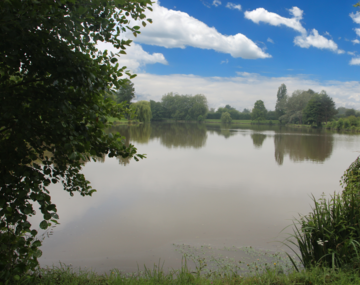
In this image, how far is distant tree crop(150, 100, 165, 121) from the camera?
76181 mm

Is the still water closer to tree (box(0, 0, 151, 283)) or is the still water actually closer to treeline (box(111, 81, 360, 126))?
tree (box(0, 0, 151, 283))

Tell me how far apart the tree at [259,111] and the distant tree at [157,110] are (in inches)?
1121

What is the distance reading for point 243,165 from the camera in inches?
457

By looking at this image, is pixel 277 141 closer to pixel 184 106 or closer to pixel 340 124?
pixel 340 124

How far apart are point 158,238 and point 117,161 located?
704 centimetres

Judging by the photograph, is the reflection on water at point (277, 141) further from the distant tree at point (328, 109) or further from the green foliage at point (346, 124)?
the distant tree at point (328, 109)

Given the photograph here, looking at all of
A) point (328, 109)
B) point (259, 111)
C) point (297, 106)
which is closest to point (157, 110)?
point (259, 111)

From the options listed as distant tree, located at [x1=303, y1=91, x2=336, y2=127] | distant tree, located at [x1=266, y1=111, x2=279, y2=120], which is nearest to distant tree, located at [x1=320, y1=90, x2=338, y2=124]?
distant tree, located at [x1=303, y1=91, x2=336, y2=127]

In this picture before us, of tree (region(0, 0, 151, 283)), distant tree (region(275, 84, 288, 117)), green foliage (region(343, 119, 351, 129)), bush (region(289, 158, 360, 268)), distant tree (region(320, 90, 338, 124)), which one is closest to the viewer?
tree (region(0, 0, 151, 283))

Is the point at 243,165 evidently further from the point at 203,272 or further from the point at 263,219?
the point at 203,272

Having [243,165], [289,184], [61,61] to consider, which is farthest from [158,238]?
[243,165]

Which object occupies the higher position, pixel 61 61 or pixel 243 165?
pixel 61 61

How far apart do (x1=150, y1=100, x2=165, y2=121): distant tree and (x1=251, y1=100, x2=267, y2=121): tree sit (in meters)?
28.5

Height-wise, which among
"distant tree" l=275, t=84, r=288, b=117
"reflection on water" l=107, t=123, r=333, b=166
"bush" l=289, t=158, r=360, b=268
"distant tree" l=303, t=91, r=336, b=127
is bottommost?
"bush" l=289, t=158, r=360, b=268
